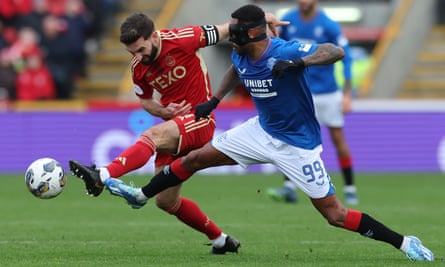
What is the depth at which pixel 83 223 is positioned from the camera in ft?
39.2

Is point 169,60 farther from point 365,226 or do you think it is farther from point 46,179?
point 365,226

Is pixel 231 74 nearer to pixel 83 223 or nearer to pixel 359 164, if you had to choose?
pixel 83 223

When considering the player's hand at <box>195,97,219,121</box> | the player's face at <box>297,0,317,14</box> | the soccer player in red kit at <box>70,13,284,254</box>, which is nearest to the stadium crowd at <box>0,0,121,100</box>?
the player's face at <box>297,0,317,14</box>

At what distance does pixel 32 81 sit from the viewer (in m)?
21.0

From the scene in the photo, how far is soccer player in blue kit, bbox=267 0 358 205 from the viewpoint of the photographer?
1391 centimetres

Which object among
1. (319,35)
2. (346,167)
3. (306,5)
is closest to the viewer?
(319,35)

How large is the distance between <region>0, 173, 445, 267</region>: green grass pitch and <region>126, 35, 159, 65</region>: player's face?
64.3 inches

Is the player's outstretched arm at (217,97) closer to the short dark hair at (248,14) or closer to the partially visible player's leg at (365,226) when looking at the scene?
the short dark hair at (248,14)

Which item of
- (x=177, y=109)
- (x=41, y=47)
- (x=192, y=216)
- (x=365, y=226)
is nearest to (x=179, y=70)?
(x=177, y=109)

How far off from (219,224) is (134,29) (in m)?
3.33

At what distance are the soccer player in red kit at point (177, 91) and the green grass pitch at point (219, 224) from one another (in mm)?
368

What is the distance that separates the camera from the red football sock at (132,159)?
875 cm

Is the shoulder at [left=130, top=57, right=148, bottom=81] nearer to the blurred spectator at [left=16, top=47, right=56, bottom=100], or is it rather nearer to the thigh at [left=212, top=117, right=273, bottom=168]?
the thigh at [left=212, top=117, right=273, bottom=168]

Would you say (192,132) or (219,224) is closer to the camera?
(192,132)
